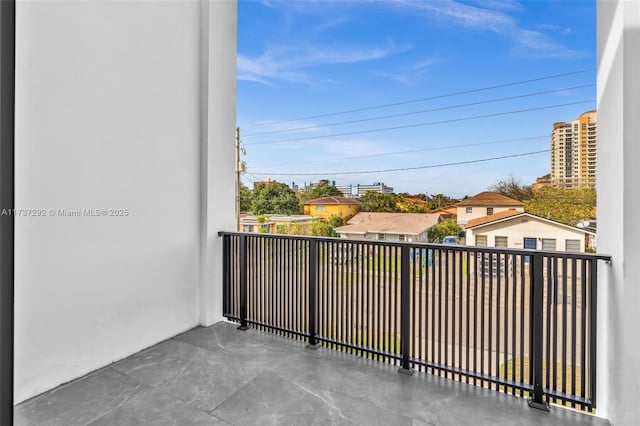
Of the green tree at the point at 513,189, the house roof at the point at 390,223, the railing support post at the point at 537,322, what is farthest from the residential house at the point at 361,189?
the railing support post at the point at 537,322

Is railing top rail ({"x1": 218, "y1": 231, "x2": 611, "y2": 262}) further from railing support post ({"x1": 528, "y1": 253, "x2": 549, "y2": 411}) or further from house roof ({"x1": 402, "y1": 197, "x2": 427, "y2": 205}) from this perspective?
house roof ({"x1": 402, "y1": 197, "x2": 427, "y2": 205})

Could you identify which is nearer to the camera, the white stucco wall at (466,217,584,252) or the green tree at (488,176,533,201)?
the white stucco wall at (466,217,584,252)

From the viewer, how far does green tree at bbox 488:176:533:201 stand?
A: 88.6 inches

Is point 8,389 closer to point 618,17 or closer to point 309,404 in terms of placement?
point 309,404

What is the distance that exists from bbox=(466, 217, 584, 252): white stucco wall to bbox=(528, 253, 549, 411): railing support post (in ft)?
0.70

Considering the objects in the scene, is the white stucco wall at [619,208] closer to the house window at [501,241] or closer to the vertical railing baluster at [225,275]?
the house window at [501,241]

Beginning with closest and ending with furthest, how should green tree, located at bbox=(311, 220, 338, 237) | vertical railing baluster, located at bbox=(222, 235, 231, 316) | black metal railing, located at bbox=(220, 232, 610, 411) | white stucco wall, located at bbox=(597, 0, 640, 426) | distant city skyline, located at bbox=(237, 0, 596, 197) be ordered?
white stucco wall, located at bbox=(597, 0, 640, 426), black metal railing, located at bbox=(220, 232, 610, 411), distant city skyline, located at bbox=(237, 0, 596, 197), green tree, located at bbox=(311, 220, 338, 237), vertical railing baluster, located at bbox=(222, 235, 231, 316)

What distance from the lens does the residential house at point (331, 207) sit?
2850 millimetres

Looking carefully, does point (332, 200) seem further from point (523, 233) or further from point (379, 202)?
point (523, 233)

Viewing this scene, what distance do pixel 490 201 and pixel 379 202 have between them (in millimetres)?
813

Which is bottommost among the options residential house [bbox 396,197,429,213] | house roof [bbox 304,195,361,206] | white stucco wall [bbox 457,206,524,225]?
white stucco wall [bbox 457,206,524,225]

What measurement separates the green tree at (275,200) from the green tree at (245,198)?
0.08 meters

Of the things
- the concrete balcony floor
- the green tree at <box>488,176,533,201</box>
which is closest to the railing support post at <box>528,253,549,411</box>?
the concrete balcony floor

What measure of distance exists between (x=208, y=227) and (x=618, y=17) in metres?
3.25
